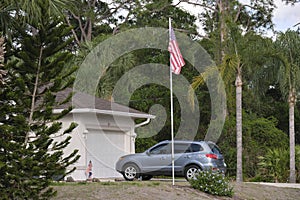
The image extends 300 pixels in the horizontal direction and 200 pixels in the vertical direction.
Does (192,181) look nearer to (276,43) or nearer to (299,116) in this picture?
(276,43)

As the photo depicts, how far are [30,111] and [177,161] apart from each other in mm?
8116

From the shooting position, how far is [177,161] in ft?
61.6

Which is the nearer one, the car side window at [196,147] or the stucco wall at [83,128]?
the car side window at [196,147]

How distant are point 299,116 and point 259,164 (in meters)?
12.6

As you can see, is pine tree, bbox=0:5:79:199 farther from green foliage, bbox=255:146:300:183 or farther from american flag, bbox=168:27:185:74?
green foliage, bbox=255:146:300:183

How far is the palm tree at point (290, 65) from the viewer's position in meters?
22.9

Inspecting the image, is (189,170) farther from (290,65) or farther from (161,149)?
(290,65)

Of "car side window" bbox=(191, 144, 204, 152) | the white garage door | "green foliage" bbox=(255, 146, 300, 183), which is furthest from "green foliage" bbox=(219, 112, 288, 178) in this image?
"car side window" bbox=(191, 144, 204, 152)

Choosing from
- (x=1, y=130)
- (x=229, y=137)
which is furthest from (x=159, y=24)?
(x=1, y=130)

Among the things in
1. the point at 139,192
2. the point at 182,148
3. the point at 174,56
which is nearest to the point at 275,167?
the point at 182,148

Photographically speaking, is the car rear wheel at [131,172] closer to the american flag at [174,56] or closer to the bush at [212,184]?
the bush at [212,184]

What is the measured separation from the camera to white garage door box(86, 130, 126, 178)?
2125 cm

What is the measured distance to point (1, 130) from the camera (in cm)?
1131

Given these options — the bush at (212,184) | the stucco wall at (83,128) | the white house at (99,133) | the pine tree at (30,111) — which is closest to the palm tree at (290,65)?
the white house at (99,133)
